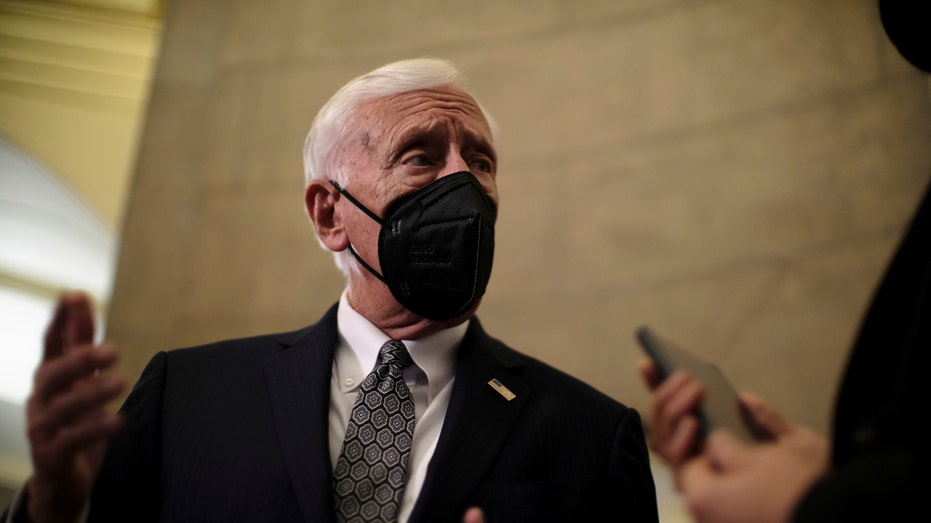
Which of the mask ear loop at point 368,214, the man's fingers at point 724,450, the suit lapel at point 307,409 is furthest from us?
the mask ear loop at point 368,214

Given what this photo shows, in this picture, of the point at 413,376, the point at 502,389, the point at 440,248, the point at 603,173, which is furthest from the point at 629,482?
the point at 603,173

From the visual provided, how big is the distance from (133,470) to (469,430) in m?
0.70

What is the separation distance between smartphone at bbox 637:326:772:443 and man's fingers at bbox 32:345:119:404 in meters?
0.78

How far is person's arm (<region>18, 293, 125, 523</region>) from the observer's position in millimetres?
1217

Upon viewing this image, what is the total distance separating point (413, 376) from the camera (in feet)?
6.07

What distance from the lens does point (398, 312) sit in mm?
1935

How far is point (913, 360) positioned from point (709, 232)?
231 cm

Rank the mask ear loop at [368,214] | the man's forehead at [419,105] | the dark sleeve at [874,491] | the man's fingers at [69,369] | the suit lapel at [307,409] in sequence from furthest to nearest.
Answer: the man's forehead at [419,105] → the mask ear loop at [368,214] → the suit lapel at [307,409] → the man's fingers at [69,369] → the dark sleeve at [874,491]

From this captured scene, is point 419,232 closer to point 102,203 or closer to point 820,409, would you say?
point 820,409

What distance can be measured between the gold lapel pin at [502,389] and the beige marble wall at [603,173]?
1179mm

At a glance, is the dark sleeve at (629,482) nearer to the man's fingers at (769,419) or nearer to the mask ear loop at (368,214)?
the mask ear loop at (368,214)

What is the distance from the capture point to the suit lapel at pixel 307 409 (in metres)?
1.56

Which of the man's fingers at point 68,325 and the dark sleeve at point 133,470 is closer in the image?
the man's fingers at point 68,325

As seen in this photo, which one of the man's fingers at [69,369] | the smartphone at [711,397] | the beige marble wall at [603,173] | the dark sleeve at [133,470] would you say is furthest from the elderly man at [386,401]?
the beige marble wall at [603,173]
